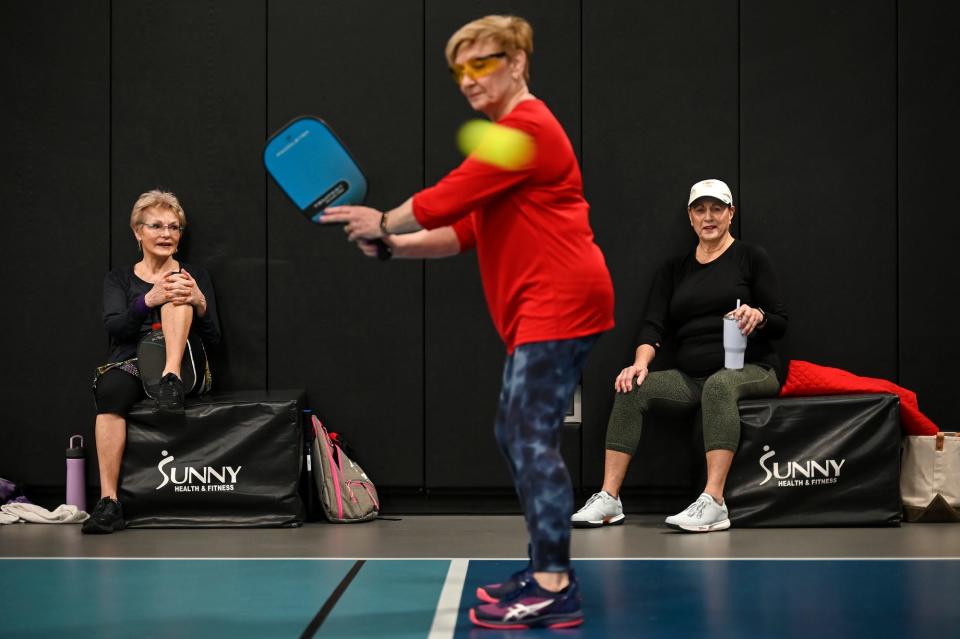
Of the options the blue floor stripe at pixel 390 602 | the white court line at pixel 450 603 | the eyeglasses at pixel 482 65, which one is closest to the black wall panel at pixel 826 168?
the white court line at pixel 450 603

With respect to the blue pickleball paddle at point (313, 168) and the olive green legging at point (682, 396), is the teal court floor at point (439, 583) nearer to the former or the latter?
the olive green legging at point (682, 396)

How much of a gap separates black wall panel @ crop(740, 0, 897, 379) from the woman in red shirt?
8.03 ft

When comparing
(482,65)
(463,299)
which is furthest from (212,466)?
(482,65)

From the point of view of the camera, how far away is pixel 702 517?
412cm

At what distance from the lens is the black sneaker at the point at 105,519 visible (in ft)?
13.7

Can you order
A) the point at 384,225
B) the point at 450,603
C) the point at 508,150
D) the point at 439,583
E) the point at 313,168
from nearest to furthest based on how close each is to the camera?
the point at 508,150, the point at 384,225, the point at 313,168, the point at 450,603, the point at 439,583

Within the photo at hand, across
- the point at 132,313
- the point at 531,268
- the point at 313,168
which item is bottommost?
the point at 132,313

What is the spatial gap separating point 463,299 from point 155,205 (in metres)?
1.48

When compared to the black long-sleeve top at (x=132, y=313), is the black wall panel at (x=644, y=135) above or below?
above

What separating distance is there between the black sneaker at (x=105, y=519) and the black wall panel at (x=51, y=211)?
76 cm

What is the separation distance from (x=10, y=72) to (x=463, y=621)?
145 inches

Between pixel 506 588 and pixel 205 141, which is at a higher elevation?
pixel 205 141

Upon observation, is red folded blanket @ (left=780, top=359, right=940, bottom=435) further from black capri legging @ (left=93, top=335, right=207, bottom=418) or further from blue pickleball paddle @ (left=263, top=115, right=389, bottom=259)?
black capri legging @ (left=93, top=335, right=207, bottom=418)

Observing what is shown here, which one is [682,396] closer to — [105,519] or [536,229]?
[536,229]
